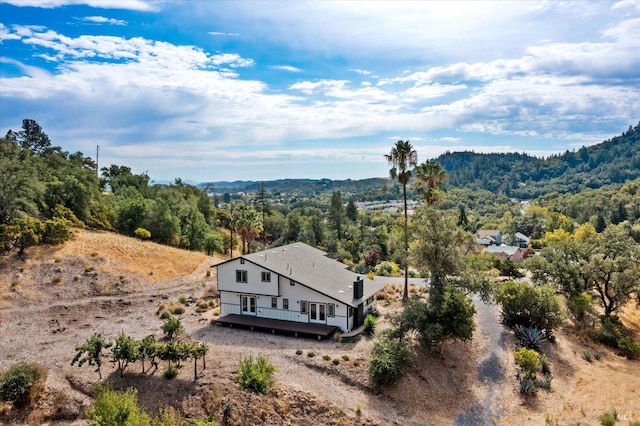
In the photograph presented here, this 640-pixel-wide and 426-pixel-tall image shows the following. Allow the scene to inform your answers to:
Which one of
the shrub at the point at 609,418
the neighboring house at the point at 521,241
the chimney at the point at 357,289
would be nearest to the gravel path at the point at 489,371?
the shrub at the point at 609,418

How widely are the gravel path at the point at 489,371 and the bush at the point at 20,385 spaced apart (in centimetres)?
1998

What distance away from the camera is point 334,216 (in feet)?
259

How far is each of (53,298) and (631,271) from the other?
43.4 metres

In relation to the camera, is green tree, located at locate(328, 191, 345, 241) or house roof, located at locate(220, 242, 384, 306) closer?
house roof, located at locate(220, 242, 384, 306)

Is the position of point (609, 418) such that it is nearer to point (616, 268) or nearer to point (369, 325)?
point (369, 325)

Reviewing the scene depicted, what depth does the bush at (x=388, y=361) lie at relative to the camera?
20.9 m

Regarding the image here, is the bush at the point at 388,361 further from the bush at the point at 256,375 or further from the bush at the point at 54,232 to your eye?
the bush at the point at 54,232

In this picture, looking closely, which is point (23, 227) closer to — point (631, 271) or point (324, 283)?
point (324, 283)

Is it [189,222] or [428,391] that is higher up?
[189,222]

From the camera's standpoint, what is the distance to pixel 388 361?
69.2 ft

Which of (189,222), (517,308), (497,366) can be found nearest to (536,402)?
(497,366)

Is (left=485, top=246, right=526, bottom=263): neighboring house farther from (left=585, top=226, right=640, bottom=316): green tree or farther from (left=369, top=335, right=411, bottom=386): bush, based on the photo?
(left=369, top=335, right=411, bottom=386): bush

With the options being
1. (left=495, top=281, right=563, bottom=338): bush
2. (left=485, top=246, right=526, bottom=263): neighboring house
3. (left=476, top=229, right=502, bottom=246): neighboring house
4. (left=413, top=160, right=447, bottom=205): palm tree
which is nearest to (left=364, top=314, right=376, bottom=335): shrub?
(left=495, top=281, right=563, bottom=338): bush

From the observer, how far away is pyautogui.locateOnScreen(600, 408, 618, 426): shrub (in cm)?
1925
